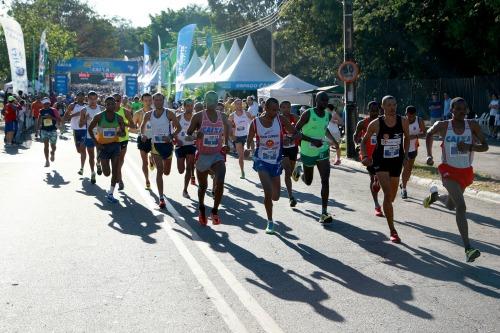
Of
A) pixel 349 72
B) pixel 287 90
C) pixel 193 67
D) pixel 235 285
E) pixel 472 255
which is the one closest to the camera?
pixel 235 285

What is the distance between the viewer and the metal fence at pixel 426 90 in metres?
28.2

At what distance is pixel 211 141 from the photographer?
9492 millimetres

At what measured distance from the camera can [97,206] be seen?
37.7 ft

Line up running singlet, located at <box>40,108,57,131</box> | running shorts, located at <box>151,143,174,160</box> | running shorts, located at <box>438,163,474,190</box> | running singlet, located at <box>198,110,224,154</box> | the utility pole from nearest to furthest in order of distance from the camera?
running shorts, located at <box>438,163,474,190</box> < running singlet, located at <box>198,110,224,154</box> < running shorts, located at <box>151,143,174,160</box> < running singlet, located at <box>40,108,57,131</box> < the utility pole

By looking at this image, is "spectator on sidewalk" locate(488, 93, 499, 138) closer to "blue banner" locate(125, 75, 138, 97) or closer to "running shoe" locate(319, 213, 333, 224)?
"running shoe" locate(319, 213, 333, 224)

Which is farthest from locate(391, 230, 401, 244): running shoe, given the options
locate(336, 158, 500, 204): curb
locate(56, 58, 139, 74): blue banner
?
locate(56, 58, 139, 74): blue banner

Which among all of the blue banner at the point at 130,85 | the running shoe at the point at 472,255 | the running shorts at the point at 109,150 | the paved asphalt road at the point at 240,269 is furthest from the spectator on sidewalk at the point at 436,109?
the blue banner at the point at 130,85

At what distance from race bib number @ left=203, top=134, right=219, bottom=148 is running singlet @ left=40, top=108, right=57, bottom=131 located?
864 centimetres

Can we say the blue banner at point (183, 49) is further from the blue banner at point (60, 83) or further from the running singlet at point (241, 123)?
the running singlet at point (241, 123)

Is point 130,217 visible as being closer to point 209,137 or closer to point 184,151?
point 209,137

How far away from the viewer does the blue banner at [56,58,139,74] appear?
218 ft

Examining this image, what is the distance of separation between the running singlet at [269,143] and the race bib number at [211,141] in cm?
61

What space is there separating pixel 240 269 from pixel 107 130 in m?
5.83

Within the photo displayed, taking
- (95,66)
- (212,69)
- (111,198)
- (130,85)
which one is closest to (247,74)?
(212,69)
